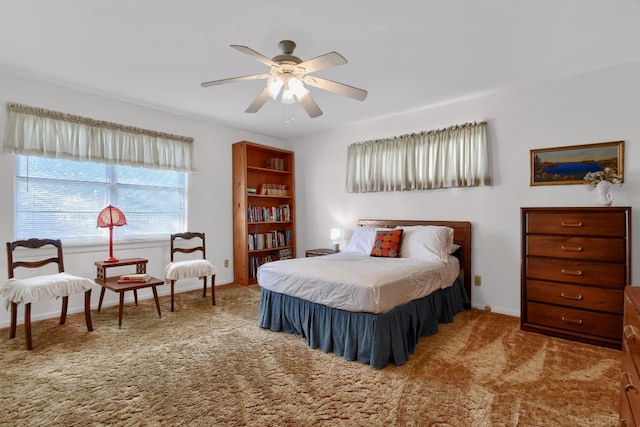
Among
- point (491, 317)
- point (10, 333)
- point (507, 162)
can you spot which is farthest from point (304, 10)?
point (10, 333)

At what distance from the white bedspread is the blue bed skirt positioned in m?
0.09

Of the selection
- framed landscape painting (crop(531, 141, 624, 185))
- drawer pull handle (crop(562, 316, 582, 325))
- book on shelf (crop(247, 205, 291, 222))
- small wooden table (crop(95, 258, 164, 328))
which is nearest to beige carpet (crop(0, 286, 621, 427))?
drawer pull handle (crop(562, 316, 582, 325))

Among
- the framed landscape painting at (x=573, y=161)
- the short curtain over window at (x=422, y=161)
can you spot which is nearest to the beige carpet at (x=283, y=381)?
the framed landscape painting at (x=573, y=161)

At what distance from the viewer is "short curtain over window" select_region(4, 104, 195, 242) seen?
10.3ft

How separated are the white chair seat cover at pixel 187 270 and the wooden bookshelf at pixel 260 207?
3.31 feet

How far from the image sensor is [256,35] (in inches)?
93.6

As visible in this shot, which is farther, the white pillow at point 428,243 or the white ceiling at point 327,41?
the white pillow at point 428,243

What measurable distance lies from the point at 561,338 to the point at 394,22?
289 cm

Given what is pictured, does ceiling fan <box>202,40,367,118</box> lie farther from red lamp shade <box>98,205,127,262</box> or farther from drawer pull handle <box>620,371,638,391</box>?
drawer pull handle <box>620,371,638,391</box>

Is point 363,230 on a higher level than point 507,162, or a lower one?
lower

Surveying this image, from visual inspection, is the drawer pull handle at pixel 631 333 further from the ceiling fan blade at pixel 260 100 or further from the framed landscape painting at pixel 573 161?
the ceiling fan blade at pixel 260 100

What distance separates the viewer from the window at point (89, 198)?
3172mm

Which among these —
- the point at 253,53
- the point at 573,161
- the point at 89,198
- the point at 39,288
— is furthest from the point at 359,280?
the point at 89,198

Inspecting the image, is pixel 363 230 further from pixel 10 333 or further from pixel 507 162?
pixel 10 333
